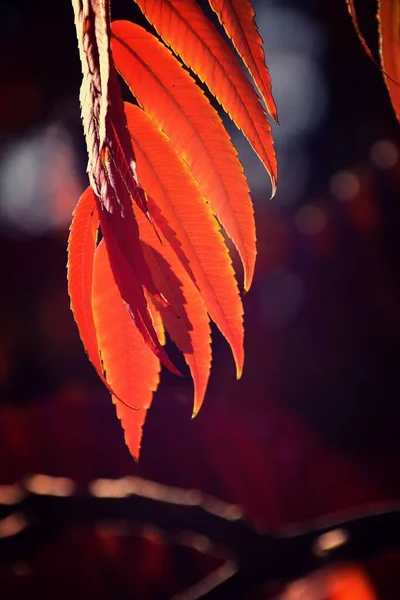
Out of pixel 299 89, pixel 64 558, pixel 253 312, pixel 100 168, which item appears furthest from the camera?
pixel 299 89

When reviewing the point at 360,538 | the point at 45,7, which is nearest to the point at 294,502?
the point at 360,538

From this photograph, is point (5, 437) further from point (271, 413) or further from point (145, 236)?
point (145, 236)

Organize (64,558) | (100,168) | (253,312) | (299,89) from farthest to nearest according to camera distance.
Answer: (299,89), (253,312), (64,558), (100,168)

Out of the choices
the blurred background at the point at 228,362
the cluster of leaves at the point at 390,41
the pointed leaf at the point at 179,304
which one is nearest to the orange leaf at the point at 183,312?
the pointed leaf at the point at 179,304

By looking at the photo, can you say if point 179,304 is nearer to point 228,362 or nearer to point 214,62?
point 214,62

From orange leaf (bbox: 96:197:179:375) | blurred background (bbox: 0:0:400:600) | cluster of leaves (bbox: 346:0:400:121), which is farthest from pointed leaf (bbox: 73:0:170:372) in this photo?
blurred background (bbox: 0:0:400:600)

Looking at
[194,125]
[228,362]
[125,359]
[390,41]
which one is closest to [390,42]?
[390,41]
